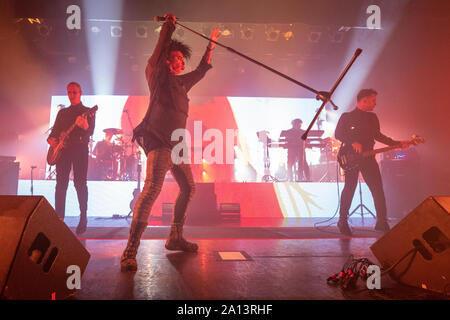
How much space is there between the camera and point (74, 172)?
4.45 metres

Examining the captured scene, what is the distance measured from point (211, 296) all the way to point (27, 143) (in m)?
9.74

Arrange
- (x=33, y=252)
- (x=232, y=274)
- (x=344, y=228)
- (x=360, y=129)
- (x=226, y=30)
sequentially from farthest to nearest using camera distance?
1. (x=226, y=30)
2. (x=360, y=129)
3. (x=344, y=228)
4. (x=232, y=274)
5. (x=33, y=252)

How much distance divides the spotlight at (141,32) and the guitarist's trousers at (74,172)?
5.03m

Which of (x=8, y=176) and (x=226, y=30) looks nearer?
(x=8, y=176)

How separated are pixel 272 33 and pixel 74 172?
6492 millimetres

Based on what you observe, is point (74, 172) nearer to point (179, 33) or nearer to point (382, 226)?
point (382, 226)

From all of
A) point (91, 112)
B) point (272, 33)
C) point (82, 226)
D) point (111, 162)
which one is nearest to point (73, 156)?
point (91, 112)

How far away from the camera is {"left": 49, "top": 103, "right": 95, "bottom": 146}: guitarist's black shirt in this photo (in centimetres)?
445

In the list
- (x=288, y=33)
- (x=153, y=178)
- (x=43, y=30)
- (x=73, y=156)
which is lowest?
(x=153, y=178)

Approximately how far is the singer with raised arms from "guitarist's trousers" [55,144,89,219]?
94.1 inches
